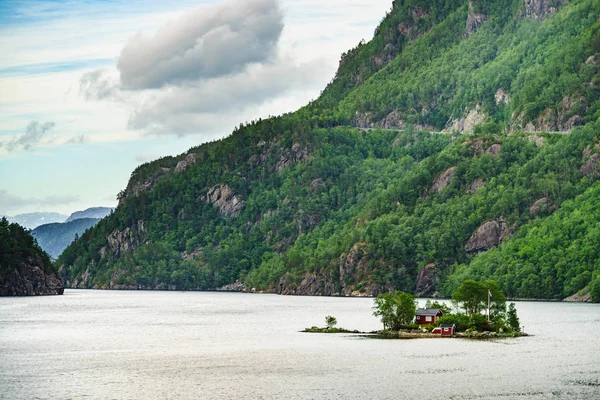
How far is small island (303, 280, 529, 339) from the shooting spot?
17838 cm

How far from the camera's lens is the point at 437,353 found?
150750 millimetres

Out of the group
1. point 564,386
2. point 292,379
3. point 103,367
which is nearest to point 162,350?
point 103,367

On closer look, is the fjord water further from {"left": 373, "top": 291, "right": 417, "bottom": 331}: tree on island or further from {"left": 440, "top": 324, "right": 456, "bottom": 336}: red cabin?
{"left": 373, "top": 291, "right": 417, "bottom": 331}: tree on island

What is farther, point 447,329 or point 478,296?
point 478,296

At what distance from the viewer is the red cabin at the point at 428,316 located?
612ft

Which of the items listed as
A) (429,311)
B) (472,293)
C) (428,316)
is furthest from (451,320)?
(429,311)

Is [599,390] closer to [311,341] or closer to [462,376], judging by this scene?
[462,376]

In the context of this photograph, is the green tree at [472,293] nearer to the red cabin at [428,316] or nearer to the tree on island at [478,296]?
the tree on island at [478,296]

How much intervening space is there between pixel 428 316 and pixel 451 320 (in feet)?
25.6

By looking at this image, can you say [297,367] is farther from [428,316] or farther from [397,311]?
[428,316]

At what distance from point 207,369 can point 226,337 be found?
4830 cm

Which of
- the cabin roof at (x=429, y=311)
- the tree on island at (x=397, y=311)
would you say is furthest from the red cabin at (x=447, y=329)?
the cabin roof at (x=429, y=311)

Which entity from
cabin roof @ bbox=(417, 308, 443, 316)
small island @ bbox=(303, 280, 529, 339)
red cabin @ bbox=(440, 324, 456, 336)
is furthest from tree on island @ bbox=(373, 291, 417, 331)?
red cabin @ bbox=(440, 324, 456, 336)

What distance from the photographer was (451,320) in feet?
593
